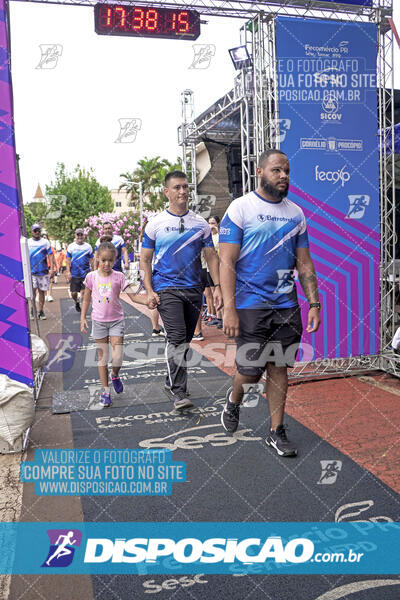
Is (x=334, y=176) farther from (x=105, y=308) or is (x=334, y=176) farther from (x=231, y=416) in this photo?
(x=231, y=416)

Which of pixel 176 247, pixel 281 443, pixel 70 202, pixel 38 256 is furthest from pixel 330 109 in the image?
pixel 70 202

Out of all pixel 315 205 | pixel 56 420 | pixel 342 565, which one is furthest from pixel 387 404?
pixel 56 420

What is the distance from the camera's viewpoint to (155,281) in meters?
4.86

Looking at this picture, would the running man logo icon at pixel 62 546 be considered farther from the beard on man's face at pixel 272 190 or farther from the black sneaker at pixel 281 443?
the beard on man's face at pixel 272 190

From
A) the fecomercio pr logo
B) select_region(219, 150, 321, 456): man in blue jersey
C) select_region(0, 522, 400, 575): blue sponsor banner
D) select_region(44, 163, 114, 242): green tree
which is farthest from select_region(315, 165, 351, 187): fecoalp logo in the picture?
select_region(44, 163, 114, 242): green tree

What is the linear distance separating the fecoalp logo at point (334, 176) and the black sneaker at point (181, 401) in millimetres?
2650

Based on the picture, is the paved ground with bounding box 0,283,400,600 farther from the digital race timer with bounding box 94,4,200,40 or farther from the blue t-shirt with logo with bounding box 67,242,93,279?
the blue t-shirt with logo with bounding box 67,242,93,279

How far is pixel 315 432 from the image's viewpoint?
13.8ft

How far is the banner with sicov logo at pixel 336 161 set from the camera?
18.2ft

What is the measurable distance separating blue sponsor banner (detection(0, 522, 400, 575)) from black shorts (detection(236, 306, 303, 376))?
120 cm

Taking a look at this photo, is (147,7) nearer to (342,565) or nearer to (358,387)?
(358,387)

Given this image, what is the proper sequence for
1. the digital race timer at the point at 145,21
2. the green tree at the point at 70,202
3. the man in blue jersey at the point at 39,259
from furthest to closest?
the green tree at the point at 70,202 < the man in blue jersey at the point at 39,259 < the digital race timer at the point at 145,21

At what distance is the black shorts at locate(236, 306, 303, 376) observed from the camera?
375 centimetres

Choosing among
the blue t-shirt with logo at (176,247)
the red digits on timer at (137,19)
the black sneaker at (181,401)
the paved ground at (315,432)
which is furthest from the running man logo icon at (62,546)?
the red digits on timer at (137,19)
